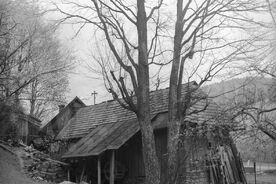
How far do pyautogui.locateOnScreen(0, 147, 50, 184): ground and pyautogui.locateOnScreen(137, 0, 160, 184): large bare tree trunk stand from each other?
22.3ft

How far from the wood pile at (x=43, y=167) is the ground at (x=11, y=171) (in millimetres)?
545

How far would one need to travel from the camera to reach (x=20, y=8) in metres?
18.7

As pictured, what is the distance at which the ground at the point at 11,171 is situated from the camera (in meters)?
14.6

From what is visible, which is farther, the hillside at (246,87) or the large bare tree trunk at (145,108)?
the large bare tree trunk at (145,108)

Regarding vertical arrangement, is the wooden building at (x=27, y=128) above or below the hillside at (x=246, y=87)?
below

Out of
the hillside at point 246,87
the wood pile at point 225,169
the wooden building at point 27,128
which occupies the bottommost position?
the wood pile at point 225,169

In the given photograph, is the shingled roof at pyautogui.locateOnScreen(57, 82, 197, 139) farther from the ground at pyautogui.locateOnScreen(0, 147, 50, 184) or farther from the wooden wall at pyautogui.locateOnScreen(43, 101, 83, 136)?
the ground at pyautogui.locateOnScreen(0, 147, 50, 184)

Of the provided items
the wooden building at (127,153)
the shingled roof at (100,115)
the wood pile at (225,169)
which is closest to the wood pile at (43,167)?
the wooden building at (127,153)

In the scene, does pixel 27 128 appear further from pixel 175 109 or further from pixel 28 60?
pixel 175 109

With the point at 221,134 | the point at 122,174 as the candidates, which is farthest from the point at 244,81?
the point at 122,174

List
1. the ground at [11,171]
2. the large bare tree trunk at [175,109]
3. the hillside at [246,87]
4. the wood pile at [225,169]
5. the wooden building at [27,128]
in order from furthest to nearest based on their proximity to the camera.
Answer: the wooden building at [27,128] → the wood pile at [225,169] → the ground at [11,171] → the large bare tree trunk at [175,109] → the hillside at [246,87]

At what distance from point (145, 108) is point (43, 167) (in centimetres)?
963

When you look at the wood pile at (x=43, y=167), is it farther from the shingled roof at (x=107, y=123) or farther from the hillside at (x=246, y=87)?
the hillside at (x=246, y=87)

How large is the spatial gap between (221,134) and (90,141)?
36.7 feet
